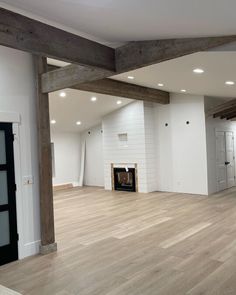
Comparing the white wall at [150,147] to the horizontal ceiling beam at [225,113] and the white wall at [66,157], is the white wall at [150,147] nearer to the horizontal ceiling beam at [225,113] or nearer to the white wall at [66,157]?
the horizontal ceiling beam at [225,113]

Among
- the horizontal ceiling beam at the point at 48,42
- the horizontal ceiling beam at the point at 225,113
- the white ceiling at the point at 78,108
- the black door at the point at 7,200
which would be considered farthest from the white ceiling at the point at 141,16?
the horizontal ceiling beam at the point at 225,113

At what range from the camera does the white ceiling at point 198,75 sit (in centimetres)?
405

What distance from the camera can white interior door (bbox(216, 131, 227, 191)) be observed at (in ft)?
28.9

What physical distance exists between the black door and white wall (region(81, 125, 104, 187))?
721 cm

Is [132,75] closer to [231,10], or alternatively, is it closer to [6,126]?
[6,126]

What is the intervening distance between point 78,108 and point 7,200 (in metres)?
5.36

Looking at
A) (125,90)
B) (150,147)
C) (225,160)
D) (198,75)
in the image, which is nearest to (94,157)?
(150,147)

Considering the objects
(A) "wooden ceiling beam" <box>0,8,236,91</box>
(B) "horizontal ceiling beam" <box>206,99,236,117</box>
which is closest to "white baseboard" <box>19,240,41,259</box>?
(A) "wooden ceiling beam" <box>0,8,236,91</box>

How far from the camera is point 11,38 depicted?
2.45m

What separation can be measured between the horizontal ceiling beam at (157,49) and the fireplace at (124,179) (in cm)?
626

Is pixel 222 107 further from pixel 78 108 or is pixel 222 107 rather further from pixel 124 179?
pixel 78 108

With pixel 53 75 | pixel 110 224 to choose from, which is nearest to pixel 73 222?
pixel 110 224

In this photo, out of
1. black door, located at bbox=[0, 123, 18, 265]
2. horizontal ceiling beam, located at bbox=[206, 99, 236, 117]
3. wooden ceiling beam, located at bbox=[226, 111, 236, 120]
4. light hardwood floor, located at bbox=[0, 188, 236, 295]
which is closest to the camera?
light hardwood floor, located at bbox=[0, 188, 236, 295]

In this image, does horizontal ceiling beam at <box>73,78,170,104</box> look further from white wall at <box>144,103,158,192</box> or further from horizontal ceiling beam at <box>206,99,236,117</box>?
horizontal ceiling beam at <box>206,99,236,117</box>
